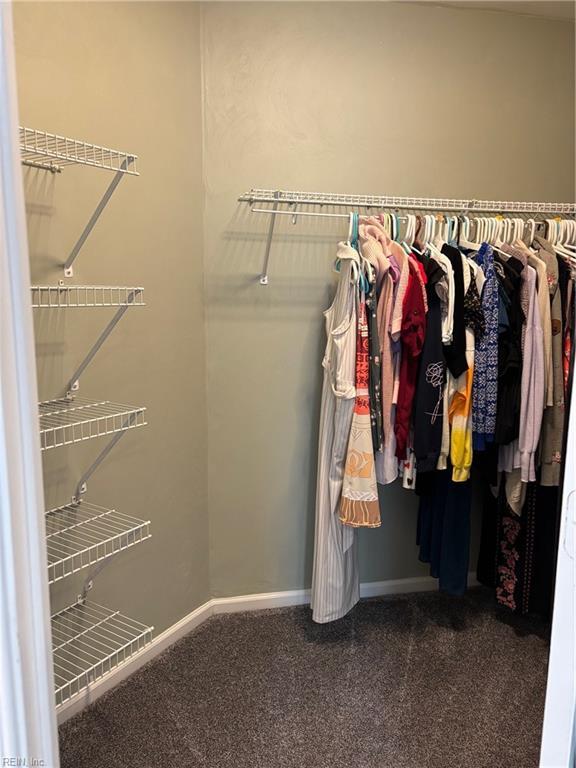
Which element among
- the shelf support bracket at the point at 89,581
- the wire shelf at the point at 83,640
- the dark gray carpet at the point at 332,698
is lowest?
the dark gray carpet at the point at 332,698

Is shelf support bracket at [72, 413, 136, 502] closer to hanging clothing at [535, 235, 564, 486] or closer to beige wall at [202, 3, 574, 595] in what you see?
beige wall at [202, 3, 574, 595]

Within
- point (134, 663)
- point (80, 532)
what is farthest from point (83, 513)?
point (134, 663)

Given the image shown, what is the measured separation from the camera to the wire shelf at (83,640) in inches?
71.0

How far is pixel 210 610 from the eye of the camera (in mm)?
2486

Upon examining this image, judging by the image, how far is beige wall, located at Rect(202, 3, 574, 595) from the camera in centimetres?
225

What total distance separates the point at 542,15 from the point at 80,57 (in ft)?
6.29

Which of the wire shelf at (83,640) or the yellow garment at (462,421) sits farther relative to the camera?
the yellow garment at (462,421)

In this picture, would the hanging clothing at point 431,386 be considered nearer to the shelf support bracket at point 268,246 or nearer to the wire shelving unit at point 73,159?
the shelf support bracket at point 268,246

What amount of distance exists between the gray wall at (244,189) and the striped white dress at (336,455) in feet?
0.93

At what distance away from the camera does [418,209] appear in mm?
2412

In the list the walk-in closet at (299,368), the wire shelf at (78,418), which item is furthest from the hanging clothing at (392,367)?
Answer: the wire shelf at (78,418)

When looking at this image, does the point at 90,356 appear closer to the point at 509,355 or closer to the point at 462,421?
the point at 462,421

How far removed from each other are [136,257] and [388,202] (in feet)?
3.17

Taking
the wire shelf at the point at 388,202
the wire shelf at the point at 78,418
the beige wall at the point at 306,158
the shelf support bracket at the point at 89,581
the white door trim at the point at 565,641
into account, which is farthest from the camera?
the beige wall at the point at 306,158
